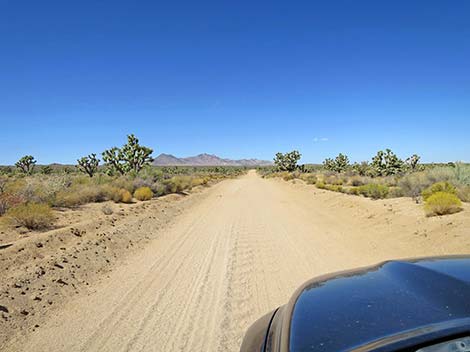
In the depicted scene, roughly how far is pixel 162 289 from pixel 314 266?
3.20 metres

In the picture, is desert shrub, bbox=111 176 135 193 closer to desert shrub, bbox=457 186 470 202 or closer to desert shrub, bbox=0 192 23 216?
desert shrub, bbox=0 192 23 216

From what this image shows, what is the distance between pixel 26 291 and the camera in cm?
512

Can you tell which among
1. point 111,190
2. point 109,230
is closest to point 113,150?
point 111,190

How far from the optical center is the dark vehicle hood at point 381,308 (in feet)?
4.86

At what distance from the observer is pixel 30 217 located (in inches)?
380

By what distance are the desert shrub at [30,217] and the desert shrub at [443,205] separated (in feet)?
42.2

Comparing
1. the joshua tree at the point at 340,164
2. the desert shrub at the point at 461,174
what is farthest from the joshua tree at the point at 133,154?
the joshua tree at the point at 340,164

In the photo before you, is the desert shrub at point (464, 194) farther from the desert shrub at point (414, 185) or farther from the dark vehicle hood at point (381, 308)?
the dark vehicle hood at point (381, 308)

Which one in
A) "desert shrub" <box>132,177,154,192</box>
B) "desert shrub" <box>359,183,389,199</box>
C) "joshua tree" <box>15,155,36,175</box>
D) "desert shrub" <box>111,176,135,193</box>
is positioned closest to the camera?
"desert shrub" <box>359,183,389,199</box>

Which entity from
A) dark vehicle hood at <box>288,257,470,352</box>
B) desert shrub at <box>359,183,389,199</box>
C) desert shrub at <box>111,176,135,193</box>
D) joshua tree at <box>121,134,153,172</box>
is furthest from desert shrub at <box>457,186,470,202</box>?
joshua tree at <box>121,134,153,172</box>

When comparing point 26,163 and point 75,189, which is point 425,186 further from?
point 26,163

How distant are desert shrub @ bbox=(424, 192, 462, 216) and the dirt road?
1.45ft

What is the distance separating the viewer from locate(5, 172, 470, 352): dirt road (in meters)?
3.86

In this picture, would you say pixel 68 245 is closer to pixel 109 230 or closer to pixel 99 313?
pixel 109 230
